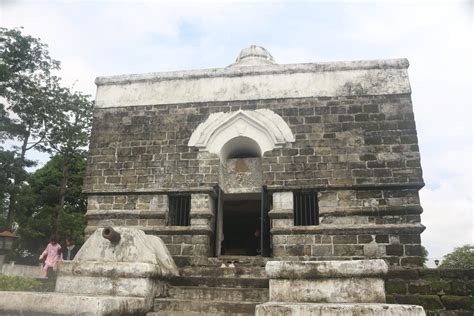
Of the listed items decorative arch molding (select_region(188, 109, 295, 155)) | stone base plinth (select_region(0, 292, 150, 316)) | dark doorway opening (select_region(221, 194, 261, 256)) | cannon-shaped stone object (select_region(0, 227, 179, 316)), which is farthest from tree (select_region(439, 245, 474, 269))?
stone base plinth (select_region(0, 292, 150, 316))

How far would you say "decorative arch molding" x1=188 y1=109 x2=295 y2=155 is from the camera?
28.7 feet

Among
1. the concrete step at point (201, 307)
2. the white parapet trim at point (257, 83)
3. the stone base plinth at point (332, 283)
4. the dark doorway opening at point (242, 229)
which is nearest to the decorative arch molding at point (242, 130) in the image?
the white parapet trim at point (257, 83)

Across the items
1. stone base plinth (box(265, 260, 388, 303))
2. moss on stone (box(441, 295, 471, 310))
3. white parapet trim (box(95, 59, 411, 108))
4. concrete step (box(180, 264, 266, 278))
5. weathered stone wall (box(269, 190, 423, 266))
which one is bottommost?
moss on stone (box(441, 295, 471, 310))

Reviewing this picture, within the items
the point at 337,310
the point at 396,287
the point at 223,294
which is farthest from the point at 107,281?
the point at 396,287

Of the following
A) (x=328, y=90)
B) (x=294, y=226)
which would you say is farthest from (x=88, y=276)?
(x=328, y=90)

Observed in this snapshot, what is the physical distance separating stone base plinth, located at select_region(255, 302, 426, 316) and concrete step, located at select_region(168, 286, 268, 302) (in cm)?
192

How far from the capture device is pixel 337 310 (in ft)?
12.0

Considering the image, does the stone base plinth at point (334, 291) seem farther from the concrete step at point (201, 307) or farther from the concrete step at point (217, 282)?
the concrete step at point (217, 282)

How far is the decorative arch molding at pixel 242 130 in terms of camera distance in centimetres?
876

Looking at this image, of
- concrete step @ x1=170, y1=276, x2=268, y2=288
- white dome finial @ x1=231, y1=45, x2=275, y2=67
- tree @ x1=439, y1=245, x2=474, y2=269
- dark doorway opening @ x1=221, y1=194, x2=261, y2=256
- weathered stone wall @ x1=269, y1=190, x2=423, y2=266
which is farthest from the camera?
tree @ x1=439, y1=245, x2=474, y2=269

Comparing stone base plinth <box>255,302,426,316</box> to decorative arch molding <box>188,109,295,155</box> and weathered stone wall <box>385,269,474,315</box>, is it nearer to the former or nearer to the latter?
weathered stone wall <box>385,269,474,315</box>

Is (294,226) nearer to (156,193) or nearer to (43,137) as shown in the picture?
(156,193)

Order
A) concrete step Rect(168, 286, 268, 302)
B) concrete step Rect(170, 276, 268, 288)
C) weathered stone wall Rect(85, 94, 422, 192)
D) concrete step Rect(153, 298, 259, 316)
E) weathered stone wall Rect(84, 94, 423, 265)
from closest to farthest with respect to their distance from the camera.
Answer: concrete step Rect(153, 298, 259, 316) < concrete step Rect(168, 286, 268, 302) < concrete step Rect(170, 276, 268, 288) < weathered stone wall Rect(84, 94, 423, 265) < weathered stone wall Rect(85, 94, 422, 192)

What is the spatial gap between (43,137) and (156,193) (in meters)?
14.7
